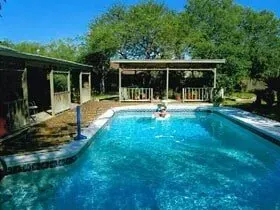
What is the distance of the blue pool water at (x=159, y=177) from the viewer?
273 inches

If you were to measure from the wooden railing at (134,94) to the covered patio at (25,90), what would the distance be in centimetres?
256

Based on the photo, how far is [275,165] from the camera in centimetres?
966

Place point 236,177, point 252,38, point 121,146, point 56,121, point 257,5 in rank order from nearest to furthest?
point 236,177 → point 121,146 → point 56,121 → point 252,38 → point 257,5

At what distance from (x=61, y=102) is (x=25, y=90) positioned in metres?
4.90

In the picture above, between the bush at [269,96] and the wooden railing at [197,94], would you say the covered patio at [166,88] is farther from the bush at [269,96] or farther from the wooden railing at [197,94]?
the bush at [269,96]

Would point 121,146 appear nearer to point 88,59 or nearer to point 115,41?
point 115,41

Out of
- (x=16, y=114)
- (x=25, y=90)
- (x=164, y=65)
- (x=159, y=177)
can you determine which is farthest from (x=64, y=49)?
(x=159, y=177)

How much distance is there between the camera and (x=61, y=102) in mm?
17906

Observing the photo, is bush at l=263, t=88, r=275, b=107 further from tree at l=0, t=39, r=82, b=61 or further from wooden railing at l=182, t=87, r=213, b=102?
tree at l=0, t=39, r=82, b=61

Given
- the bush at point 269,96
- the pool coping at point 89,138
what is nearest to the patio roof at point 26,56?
the pool coping at point 89,138

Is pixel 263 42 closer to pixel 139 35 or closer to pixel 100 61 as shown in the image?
pixel 139 35

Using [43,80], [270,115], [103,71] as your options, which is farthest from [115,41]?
[270,115]

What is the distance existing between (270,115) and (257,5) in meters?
28.9

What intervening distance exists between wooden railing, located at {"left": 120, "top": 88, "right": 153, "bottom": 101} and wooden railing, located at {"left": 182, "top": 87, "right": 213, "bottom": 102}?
2395 mm
